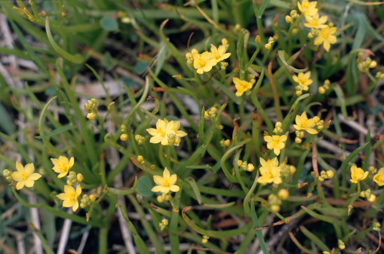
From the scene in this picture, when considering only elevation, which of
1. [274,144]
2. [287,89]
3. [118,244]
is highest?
[274,144]

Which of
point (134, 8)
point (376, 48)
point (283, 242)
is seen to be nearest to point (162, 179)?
point (283, 242)

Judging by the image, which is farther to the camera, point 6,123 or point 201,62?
point 6,123

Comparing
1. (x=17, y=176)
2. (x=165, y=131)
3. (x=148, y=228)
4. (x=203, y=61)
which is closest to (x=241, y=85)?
(x=203, y=61)

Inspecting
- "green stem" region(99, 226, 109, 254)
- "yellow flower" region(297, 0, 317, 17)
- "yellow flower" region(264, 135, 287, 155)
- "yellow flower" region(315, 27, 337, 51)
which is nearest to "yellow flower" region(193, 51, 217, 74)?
"yellow flower" region(264, 135, 287, 155)

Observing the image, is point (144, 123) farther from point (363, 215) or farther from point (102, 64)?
point (363, 215)

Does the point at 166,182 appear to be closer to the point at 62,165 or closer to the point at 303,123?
the point at 62,165

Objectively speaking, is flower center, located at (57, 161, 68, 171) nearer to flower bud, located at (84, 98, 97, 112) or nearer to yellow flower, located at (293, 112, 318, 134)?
flower bud, located at (84, 98, 97, 112)

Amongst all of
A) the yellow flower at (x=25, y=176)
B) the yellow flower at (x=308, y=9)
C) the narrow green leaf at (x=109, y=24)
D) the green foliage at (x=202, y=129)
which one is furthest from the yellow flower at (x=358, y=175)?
the narrow green leaf at (x=109, y=24)

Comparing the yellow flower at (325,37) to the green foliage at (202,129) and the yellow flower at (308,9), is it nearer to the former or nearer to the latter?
the green foliage at (202,129)
